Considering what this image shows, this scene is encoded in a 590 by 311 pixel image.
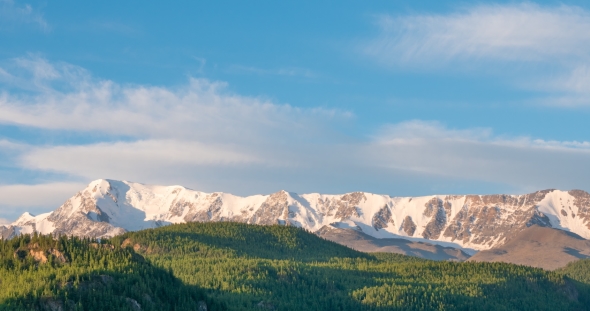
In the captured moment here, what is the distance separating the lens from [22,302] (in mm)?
199375
